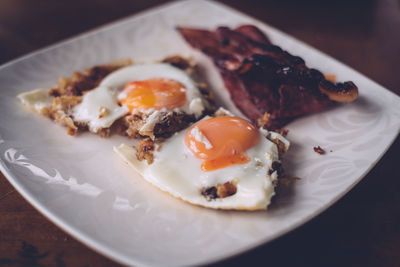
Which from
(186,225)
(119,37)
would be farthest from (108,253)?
(119,37)

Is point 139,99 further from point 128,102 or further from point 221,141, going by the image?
point 221,141

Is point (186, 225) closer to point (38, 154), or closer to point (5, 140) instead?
point (38, 154)

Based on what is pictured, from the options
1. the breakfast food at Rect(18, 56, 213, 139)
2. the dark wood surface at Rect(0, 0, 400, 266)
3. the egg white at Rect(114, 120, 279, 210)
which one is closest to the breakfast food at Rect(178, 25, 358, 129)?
the breakfast food at Rect(18, 56, 213, 139)

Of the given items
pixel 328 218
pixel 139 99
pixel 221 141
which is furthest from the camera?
pixel 139 99

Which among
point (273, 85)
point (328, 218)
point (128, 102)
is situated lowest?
point (328, 218)

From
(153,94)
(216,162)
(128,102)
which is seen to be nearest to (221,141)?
(216,162)

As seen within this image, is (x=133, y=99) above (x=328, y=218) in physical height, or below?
above

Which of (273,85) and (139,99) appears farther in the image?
(273,85)
